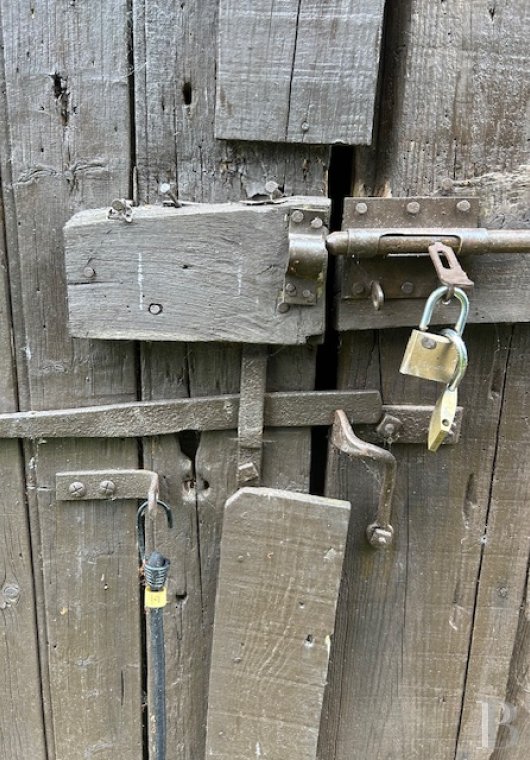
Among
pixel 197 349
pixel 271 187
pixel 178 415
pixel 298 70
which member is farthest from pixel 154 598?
pixel 298 70

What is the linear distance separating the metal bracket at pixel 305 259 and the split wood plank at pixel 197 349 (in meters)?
0.08

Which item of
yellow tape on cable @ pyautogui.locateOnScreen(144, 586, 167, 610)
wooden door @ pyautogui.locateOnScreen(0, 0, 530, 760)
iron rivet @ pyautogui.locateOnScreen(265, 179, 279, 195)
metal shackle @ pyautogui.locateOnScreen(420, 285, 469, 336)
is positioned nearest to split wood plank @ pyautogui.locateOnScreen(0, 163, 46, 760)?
wooden door @ pyautogui.locateOnScreen(0, 0, 530, 760)

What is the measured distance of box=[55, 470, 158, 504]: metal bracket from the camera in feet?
3.15

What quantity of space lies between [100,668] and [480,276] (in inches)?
35.8

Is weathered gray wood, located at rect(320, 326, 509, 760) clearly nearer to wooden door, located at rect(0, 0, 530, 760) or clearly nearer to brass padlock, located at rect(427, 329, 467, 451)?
wooden door, located at rect(0, 0, 530, 760)

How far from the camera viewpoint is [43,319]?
912 mm

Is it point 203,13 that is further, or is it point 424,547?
point 424,547

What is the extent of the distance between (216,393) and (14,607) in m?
0.52

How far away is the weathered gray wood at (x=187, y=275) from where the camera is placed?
0.82 metres

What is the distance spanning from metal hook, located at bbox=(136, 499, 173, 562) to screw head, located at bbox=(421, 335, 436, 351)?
1.52 ft

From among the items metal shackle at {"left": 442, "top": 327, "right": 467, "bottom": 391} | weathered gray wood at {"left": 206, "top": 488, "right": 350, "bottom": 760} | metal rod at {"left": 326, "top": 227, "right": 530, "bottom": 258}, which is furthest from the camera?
weathered gray wood at {"left": 206, "top": 488, "right": 350, "bottom": 760}

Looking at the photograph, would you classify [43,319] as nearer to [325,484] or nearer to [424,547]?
[325,484]

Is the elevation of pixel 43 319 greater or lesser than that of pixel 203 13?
lesser

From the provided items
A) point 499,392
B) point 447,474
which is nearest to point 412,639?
point 447,474
